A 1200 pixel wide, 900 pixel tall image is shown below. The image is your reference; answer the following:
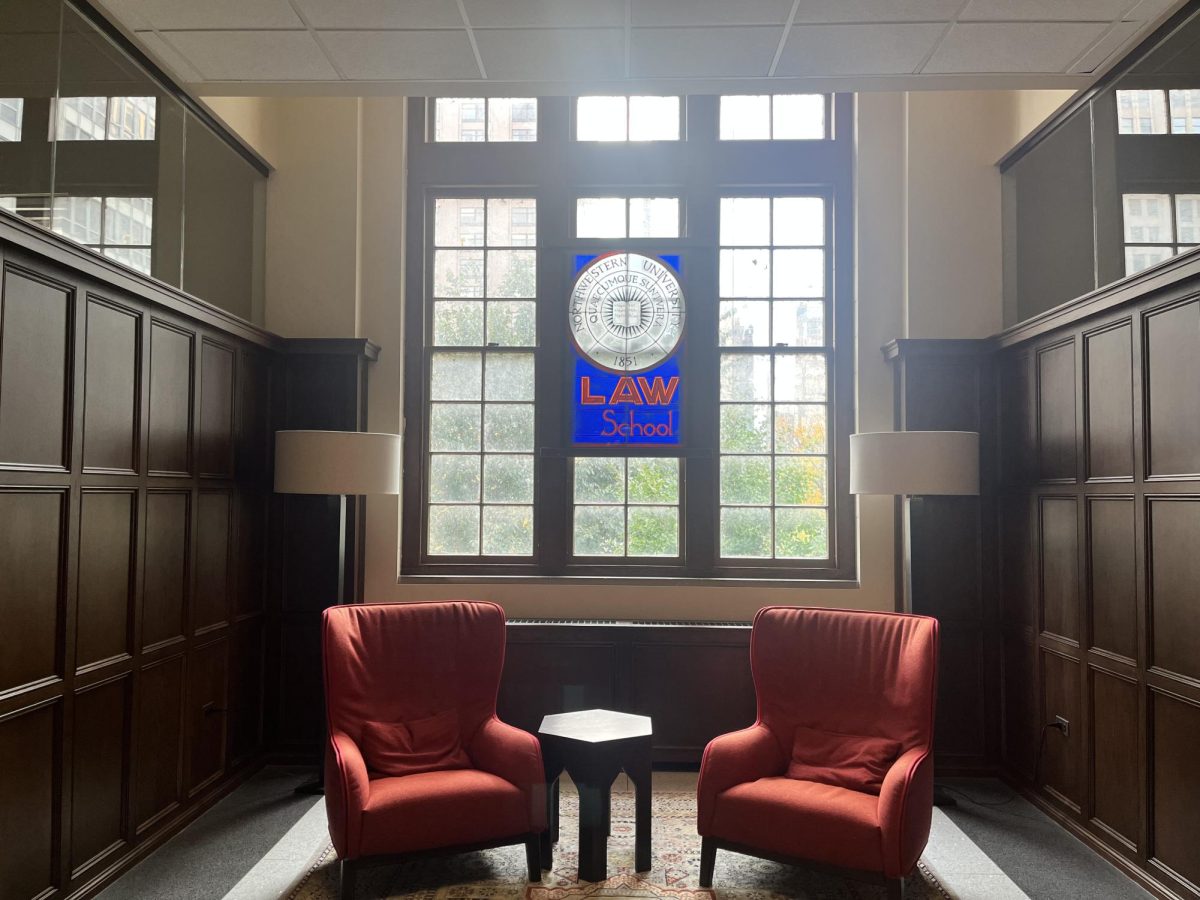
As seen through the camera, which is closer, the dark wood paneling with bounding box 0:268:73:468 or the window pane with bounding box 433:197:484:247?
the dark wood paneling with bounding box 0:268:73:468

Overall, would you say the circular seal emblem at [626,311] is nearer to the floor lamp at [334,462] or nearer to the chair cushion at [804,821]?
the floor lamp at [334,462]

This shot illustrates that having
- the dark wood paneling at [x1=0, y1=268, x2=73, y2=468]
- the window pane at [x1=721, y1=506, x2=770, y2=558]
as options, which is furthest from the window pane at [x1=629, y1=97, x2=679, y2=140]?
the dark wood paneling at [x1=0, y1=268, x2=73, y2=468]

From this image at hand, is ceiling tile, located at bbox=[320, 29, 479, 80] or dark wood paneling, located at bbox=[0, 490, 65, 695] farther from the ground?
ceiling tile, located at bbox=[320, 29, 479, 80]

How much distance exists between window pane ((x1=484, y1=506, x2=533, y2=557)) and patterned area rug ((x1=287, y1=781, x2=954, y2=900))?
1.66 meters

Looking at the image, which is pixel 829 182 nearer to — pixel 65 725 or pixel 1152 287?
Result: pixel 1152 287

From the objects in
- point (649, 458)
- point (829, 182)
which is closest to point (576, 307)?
point (649, 458)

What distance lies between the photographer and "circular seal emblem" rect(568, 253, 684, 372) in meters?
4.57

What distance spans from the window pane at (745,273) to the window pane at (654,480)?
104cm

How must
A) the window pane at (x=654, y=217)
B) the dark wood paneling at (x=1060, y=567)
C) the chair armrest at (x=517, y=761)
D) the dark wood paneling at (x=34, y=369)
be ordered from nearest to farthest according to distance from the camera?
the dark wood paneling at (x=34, y=369) < the chair armrest at (x=517, y=761) < the dark wood paneling at (x=1060, y=567) < the window pane at (x=654, y=217)

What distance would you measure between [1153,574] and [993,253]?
2084 millimetres

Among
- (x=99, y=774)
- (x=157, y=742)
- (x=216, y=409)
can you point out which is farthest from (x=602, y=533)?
(x=99, y=774)

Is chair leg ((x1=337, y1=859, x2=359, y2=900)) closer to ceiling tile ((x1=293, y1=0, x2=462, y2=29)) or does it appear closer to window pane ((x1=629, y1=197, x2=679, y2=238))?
ceiling tile ((x1=293, y1=0, x2=462, y2=29))

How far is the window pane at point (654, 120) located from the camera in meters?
4.67

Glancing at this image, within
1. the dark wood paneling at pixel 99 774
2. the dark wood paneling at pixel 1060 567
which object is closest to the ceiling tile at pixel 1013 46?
the dark wood paneling at pixel 1060 567
